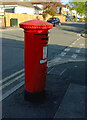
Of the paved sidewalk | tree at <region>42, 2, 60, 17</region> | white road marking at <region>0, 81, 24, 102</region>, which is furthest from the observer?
tree at <region>42, 2, 60, 17</region>

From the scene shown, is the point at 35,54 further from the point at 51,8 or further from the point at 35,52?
the point at 51,8

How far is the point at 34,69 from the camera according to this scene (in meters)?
3.42

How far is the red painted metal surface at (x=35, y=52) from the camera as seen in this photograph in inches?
126

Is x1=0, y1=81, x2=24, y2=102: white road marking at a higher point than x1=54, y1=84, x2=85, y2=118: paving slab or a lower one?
higher

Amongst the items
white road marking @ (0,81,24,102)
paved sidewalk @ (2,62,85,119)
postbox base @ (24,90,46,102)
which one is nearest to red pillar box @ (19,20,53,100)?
postbox base @ (24,90,46,102)

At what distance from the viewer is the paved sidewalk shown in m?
3.16

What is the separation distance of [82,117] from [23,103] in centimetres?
134

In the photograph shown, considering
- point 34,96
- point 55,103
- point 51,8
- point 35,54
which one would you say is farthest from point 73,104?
point 51,8

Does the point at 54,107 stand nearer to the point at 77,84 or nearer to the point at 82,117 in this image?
the point at 82,117

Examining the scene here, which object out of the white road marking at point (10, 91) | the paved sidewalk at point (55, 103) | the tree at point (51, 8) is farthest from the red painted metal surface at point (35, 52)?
the tree at point (51, 8)

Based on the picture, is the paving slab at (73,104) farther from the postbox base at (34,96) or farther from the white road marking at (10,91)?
the white road marking at (10,91)

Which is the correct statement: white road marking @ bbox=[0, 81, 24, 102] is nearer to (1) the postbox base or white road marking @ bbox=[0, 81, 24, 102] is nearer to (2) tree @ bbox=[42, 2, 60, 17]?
(1) the postbox base

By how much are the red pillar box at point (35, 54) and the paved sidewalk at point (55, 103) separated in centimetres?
27

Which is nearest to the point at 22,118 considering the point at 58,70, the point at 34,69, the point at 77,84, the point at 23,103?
the point at 23,103
